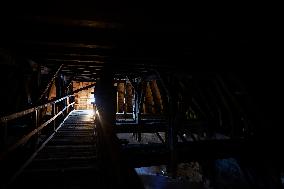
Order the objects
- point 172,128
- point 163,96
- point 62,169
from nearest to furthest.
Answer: point 62,169, point 172,128, point 163,96

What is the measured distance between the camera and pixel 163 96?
8.58 m

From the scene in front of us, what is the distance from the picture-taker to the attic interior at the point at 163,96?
127 inches

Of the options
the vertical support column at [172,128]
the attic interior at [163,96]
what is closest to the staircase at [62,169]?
the attic interior at [163,96]

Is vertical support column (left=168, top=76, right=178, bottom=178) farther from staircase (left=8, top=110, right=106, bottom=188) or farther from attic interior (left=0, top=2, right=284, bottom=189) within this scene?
staircase (left=8, top=110, right=106, bottom=188)

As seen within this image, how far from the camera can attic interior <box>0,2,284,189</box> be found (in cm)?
322

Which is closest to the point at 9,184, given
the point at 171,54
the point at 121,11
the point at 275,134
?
the point at 121,11

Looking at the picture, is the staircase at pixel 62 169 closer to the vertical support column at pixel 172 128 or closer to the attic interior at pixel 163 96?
the attic interior at pixel 163 96

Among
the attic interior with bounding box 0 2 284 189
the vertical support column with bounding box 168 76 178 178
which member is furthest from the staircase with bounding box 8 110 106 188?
the vertical support column with bounding box 168 76 178 178

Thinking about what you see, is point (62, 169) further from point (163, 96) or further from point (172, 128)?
point (163, 96)

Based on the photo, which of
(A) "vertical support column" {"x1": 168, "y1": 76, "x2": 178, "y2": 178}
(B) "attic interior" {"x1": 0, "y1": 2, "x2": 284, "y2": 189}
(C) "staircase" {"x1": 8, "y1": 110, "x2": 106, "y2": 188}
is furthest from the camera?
(A) "vertical support column" {"x1": 168, "y1": 76, "x2": 178, "y2": 178}

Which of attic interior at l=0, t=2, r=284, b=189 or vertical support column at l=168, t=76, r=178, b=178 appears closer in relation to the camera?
attic interior at l=0, t=2, r=284, b=189

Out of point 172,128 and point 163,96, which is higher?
point 163,96

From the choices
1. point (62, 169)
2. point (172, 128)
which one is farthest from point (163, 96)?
point (62, 169)

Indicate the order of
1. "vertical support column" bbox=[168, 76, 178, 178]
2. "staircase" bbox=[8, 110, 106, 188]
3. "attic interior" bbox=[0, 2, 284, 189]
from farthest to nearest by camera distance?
"vertical support column" bbox=[168, 76, 178, 178]
"staircase" bbox=[8, 110, 106, 188]
"attic interior" bbox=[0, 2, 284, 189]
